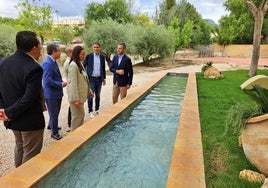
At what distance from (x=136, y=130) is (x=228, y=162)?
1.95 meters

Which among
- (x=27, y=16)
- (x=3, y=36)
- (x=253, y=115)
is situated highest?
(x=27, y=16)

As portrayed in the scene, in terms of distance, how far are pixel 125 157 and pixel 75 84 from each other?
59.0 inches

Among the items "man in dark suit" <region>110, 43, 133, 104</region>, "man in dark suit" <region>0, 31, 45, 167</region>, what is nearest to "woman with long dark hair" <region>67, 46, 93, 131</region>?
"man in dark suit" <region>0, 31, 45, 167</region>

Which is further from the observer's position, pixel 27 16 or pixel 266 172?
pixel 27 16

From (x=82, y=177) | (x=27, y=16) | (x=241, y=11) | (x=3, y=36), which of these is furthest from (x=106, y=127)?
(x=241, y=11)

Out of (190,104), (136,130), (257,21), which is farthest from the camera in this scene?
(257,21)

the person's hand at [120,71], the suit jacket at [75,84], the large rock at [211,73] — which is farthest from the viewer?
the large rock at [211,73]

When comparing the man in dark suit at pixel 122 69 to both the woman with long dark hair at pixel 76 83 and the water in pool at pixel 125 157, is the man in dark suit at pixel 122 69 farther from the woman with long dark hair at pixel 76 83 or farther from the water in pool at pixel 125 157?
the woman with long dark hair at pixel 76 83

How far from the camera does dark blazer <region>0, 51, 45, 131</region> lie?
2.87 metres

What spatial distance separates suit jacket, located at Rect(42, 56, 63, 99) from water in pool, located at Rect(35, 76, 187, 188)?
1.09 m

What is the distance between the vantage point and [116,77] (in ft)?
23.1

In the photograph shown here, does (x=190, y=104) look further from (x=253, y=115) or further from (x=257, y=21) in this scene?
(x=257, y=21)

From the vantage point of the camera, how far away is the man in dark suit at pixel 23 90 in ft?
9.44

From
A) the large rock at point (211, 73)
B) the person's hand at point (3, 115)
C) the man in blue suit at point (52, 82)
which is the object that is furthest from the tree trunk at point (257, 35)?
the person's hand at point (3, 115)
